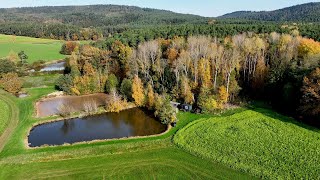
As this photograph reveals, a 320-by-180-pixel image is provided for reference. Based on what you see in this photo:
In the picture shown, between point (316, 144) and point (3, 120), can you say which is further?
point (3, 120)

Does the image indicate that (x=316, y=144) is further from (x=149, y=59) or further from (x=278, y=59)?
(x=149, y=59)

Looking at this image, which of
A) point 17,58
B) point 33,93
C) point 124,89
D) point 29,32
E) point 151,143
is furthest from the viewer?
point 29,32

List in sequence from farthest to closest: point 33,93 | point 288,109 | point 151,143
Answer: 1. point 33,93
2. point 288,109
3. point 151,143

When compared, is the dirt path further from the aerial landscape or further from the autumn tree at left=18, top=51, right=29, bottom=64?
the autumn tree at left=18, top=51, right=29, bottom=64

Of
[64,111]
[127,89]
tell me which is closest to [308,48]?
[127,89]

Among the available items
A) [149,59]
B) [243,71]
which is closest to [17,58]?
[149,59]

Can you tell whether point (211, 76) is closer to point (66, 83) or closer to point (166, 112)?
point (166, 112)

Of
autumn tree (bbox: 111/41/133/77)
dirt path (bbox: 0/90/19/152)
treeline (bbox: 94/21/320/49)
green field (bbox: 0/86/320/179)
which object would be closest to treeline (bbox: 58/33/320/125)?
autumn tree (bbox: 111/41/133/77)

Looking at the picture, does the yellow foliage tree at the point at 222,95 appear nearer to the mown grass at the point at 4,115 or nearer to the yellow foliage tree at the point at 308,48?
the yellow foliage tree at the point at 308,48
